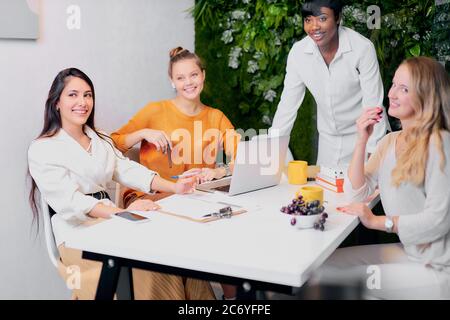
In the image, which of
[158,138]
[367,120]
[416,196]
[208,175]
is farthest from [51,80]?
[416,196]

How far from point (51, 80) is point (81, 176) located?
24.2 inches

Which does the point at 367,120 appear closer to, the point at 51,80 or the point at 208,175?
the point at 208,175

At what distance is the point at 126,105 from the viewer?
10.4 ft

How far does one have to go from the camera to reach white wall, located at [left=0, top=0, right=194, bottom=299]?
265cm

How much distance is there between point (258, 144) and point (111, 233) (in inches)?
29.8

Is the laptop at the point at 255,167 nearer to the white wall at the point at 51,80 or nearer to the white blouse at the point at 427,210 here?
the white blouse at the point at 427,210

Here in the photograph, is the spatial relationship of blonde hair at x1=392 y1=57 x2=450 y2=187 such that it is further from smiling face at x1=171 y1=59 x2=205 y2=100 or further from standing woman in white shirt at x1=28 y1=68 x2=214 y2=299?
smiling face at x1=171 y1=59 x2=205 y2=100

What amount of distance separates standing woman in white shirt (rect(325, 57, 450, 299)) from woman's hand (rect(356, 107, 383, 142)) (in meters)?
0.10

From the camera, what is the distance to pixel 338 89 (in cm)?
307

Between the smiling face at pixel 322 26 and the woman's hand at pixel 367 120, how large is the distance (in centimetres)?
94

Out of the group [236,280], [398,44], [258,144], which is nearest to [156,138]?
[258,144]

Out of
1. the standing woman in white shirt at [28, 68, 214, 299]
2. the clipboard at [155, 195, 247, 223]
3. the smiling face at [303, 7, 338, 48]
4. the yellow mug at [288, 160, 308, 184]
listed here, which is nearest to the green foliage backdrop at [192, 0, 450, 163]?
the smiling face at [303, 7, 338, 48]

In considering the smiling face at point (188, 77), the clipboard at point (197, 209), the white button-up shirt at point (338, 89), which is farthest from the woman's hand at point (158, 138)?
the white button-up shirt at point (338, 89)
